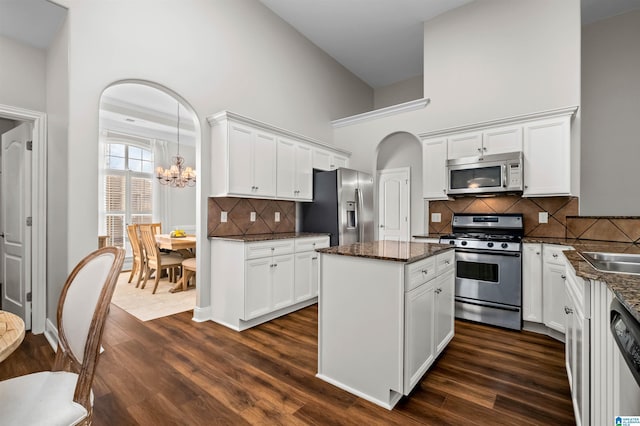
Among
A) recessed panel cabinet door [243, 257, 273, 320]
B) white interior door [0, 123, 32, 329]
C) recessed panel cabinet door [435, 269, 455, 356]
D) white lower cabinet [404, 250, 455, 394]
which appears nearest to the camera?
white lower cabinet [404, 250, 455, 394]

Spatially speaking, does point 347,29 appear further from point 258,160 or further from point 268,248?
point 268,248

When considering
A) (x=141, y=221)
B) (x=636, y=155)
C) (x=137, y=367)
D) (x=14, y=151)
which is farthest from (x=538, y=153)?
(x=141, y=221)

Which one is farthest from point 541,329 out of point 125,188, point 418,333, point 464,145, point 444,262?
point 125,188

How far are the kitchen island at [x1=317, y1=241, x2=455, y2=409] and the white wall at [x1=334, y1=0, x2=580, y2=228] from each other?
2.71 meters

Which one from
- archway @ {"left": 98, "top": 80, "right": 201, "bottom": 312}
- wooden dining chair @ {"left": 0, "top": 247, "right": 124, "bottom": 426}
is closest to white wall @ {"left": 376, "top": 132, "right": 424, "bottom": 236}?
archway @ {"left": 98, "top": 80, "right": 201, "bottom": 312}

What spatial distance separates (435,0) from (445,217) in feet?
9.55

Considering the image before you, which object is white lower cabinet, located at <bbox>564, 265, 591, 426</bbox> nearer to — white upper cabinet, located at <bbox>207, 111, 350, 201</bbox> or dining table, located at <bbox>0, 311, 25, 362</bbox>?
dining table, located at <bbox>0, 311, 25, 362</bbox>

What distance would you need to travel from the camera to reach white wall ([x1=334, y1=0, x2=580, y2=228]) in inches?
136

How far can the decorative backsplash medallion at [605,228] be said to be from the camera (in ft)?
9.98

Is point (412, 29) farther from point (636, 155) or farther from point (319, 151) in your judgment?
point (636, 155)

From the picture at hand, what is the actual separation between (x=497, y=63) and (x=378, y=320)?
379 centimetres

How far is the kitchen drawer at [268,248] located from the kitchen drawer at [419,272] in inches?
68.3

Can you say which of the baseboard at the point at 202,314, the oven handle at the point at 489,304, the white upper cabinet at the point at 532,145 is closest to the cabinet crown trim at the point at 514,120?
the white upper cabinet at the point at 532,145

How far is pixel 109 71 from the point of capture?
2703mm
